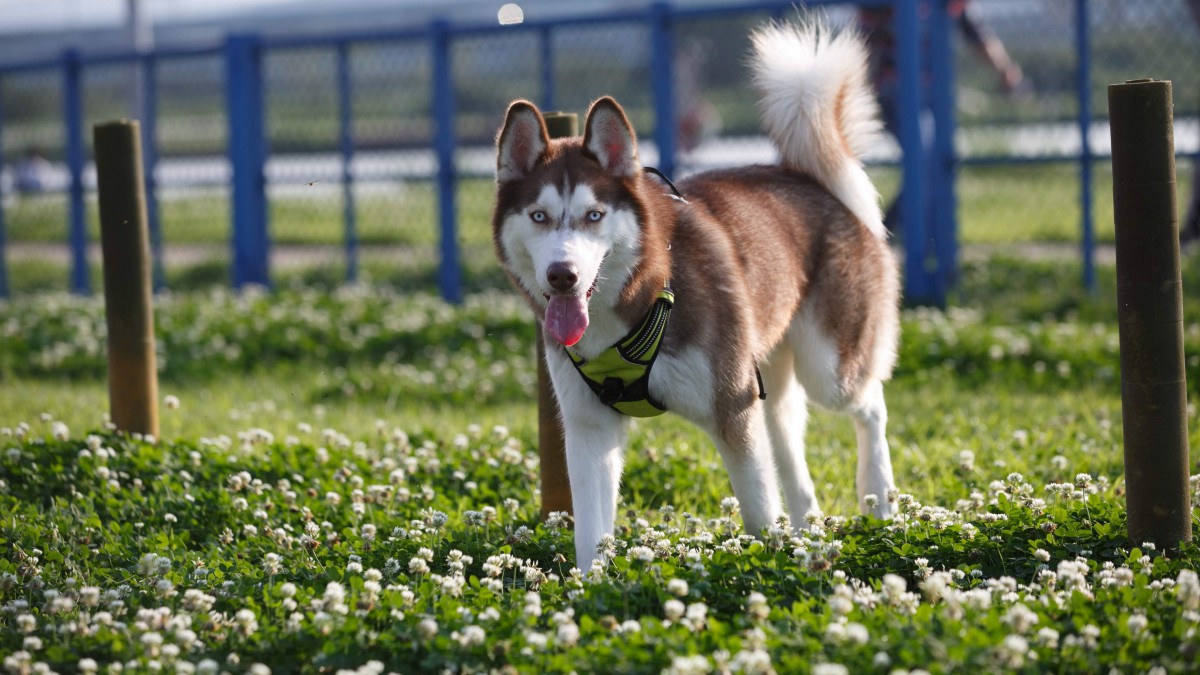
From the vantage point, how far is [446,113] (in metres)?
10.9

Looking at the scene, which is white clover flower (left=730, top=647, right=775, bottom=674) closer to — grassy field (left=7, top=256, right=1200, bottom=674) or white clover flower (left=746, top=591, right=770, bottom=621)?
grassy field (left=7, top=256, right=1200, bottom=674)

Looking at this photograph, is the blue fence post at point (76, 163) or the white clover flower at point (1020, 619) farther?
the blue fence post at point (76, 163)

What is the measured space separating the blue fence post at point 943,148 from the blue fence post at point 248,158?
554cm

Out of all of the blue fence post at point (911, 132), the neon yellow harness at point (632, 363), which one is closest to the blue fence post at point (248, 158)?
the blue fence post at point (911, 132)

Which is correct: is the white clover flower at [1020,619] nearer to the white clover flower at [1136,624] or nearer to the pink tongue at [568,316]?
the white clover flower at [1136,624]

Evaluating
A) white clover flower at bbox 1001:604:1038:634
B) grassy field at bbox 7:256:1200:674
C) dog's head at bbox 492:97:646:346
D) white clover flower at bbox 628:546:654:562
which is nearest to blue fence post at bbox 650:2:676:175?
grassy field at bbox 7:256:1200:674

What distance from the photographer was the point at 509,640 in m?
3.38

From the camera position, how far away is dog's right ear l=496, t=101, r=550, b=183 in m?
4.14

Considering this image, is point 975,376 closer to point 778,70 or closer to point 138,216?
point 778,70

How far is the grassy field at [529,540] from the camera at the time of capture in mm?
3311

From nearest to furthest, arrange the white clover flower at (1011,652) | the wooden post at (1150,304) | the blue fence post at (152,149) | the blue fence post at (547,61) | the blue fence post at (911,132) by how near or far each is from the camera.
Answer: the white clover flower at (1011,652)
the wooden post at (1150,304)
the blue fence post at (911,132)
the blue fence post at (547,61)
the blue fence post at (152,149)

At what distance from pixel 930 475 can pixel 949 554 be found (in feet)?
5.20

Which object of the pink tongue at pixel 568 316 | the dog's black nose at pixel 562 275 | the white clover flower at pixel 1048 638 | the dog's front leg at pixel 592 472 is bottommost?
the white clover flower at pixel 1048 638

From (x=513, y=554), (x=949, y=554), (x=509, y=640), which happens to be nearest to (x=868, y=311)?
(x=949, y=554)
